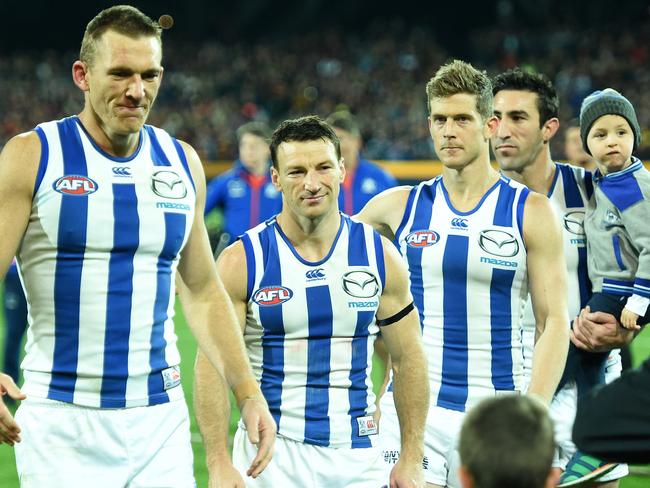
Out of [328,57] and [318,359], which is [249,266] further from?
[328,57]

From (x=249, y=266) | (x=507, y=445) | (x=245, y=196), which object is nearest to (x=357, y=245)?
(x=249, y=266)

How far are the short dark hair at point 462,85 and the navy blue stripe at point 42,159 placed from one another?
67.0 inches

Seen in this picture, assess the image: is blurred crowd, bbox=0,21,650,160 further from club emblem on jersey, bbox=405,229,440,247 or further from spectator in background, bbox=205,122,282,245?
club emblem on jersey, bbox=405,229,440,247

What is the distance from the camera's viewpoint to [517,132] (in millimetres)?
4789

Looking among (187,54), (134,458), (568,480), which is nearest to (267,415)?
(134,458)

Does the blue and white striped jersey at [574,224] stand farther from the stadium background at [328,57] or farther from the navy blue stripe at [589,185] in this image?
the stadium background at [328,57]

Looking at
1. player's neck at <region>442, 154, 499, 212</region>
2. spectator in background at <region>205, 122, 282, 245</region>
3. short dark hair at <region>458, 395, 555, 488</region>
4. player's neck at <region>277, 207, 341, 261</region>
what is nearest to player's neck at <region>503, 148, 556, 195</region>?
player's neck at <region>442, 154, 499, 212</region>

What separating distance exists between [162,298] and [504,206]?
159 centimetres

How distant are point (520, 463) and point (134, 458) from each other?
1752 mm

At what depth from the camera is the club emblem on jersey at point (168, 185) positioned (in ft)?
11.2

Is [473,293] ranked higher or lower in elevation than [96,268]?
lower

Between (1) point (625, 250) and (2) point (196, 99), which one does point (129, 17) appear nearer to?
(1) point (625, 250)

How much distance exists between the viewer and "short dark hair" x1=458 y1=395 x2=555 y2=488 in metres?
1.91

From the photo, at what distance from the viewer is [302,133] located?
384cm
